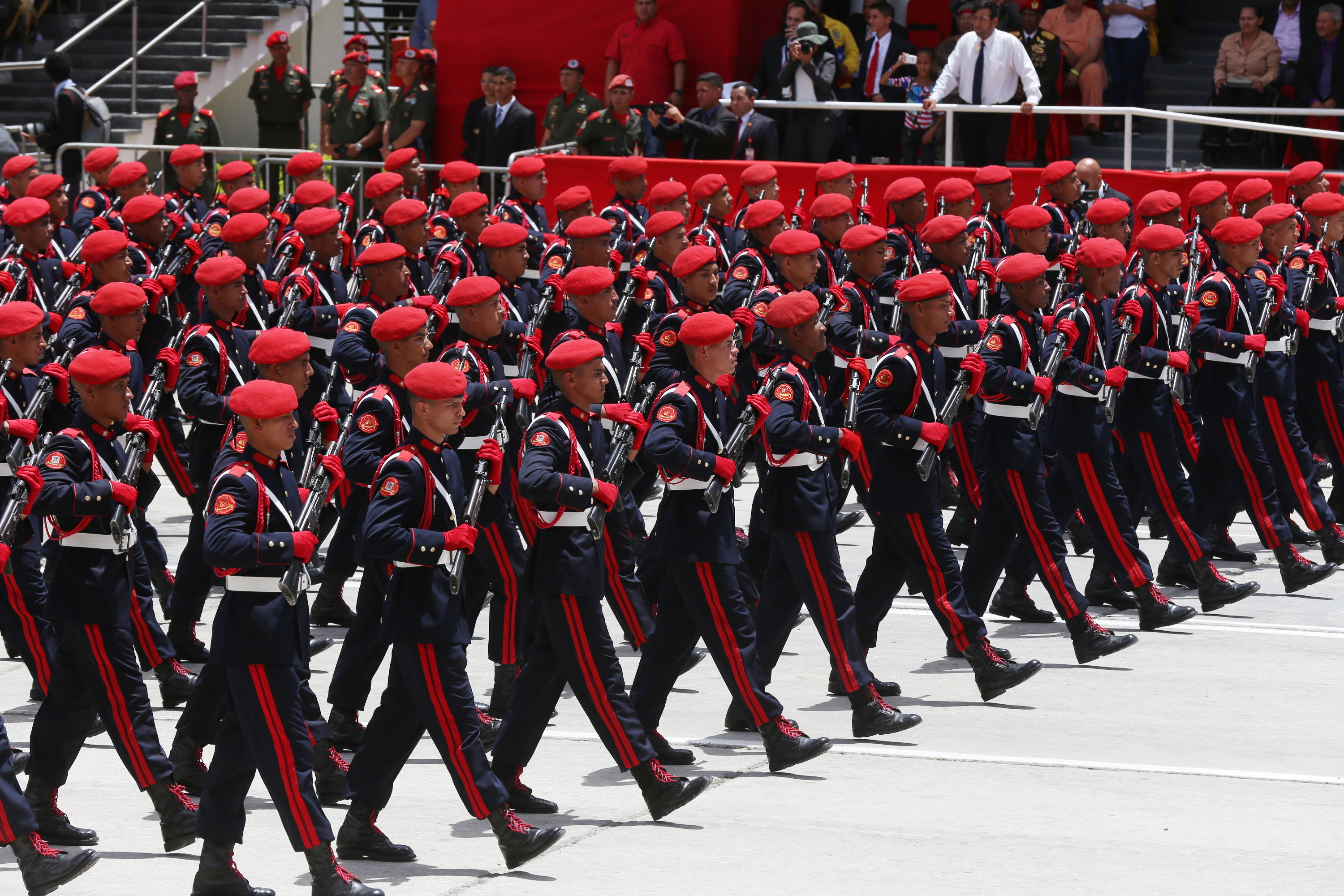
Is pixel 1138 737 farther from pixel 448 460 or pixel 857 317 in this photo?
pixel 857 317

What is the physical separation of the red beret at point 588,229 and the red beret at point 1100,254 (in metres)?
2.57

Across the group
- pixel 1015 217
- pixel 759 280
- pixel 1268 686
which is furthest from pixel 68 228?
pixel 1268 686

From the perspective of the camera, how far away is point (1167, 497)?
1009cm

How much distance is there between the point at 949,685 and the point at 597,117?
949 centimetres

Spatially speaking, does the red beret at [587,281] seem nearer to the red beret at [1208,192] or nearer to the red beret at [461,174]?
the red beret at [1208,192]

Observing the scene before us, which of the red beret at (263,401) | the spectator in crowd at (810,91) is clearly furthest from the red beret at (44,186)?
the red beret at (263,401)

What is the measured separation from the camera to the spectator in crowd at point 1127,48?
712 inches

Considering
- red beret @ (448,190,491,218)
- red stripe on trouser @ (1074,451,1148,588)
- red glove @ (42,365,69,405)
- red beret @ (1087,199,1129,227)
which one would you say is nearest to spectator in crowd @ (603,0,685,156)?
red beret @ (448,190,491,218)

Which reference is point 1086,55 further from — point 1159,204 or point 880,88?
point 1159,204

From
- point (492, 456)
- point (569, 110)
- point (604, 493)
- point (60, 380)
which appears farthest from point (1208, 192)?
point (569, 110)

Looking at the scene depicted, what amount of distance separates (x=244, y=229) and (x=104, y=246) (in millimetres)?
761

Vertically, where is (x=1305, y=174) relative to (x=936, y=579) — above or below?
above

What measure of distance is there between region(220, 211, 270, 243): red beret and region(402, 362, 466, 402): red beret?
4134 millimetres

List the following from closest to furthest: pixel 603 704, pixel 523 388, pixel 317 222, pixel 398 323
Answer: pixel 603 704
pixel 398 323
pixel 523 388
pixel 317 222
